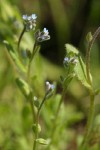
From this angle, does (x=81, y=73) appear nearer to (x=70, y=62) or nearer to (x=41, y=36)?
(x=70, y=62)

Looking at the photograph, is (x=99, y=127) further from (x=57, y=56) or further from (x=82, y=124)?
(x=57, y=56)

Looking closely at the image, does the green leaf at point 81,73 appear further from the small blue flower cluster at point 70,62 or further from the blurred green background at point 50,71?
the blurred green background at point 50,71

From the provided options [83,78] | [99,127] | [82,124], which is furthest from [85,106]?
[83,78]

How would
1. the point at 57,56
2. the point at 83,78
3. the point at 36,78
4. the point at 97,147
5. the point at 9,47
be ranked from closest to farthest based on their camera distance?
1. the point at 83,78
2. the point at 9,47
3. the point at 36,78
4. the point at 97,147
5. the point at 57,56

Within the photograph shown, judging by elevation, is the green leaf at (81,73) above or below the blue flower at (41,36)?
below

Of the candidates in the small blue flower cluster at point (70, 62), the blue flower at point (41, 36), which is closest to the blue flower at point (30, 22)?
the blue flower at point (41, 36)

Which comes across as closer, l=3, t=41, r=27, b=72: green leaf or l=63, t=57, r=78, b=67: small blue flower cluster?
l=63, t=57, r=78, b=67: small blue flower cluster

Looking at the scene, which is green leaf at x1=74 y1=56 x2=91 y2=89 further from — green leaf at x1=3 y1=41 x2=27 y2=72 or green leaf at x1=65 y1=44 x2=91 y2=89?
green leaf at x1=3 y1=41 x2=27 y2=72

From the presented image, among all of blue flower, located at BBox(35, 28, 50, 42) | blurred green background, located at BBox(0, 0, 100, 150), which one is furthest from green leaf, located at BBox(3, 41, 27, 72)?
blue flower, located at BBox(35, 28, 50, 42)
